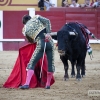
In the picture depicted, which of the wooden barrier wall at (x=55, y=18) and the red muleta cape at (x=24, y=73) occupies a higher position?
the red muleta cape at (x=24, y=73)

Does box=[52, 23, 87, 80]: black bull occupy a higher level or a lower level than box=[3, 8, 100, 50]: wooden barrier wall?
higher

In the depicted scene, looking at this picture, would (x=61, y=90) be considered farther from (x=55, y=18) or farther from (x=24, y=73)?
(x=55, y=18)

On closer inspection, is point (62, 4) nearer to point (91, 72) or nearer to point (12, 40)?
point (12, 40)

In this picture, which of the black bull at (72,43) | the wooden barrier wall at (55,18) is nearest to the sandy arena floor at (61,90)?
the black bull at (72,43)

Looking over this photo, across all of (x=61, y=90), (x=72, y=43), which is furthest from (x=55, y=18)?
(x=61, y=90)

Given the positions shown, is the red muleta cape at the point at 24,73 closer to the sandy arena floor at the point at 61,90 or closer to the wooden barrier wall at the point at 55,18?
the sandy arena floor at the point at 61,90

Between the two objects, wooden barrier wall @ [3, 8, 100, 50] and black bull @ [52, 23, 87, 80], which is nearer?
black bull @ [52, 23, 87, 80]

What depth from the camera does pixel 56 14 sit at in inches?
648

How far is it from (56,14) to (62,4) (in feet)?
2.46

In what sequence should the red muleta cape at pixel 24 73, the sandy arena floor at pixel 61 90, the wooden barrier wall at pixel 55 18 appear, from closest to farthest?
the sandy arena floor at pixel 61 90
the red muleta cape at pixel 24 73
the wooden barrier wall at pixel 55 18

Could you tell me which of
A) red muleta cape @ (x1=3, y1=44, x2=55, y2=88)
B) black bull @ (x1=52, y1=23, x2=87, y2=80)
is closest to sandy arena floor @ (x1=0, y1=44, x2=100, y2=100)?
red muleta cape @ (x1=3, y1=44, x2=55, y2=88)


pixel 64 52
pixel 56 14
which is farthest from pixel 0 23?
pixel 64 52

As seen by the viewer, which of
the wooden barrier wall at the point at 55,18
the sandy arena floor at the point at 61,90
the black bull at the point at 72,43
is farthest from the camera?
the wooden barrier wall at the point at 55,18

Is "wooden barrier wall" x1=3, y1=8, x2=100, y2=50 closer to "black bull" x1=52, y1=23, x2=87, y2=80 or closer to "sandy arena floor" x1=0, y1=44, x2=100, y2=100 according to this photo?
"sandy arena floor" x1=0, y1=44, x2=100, y2=100
